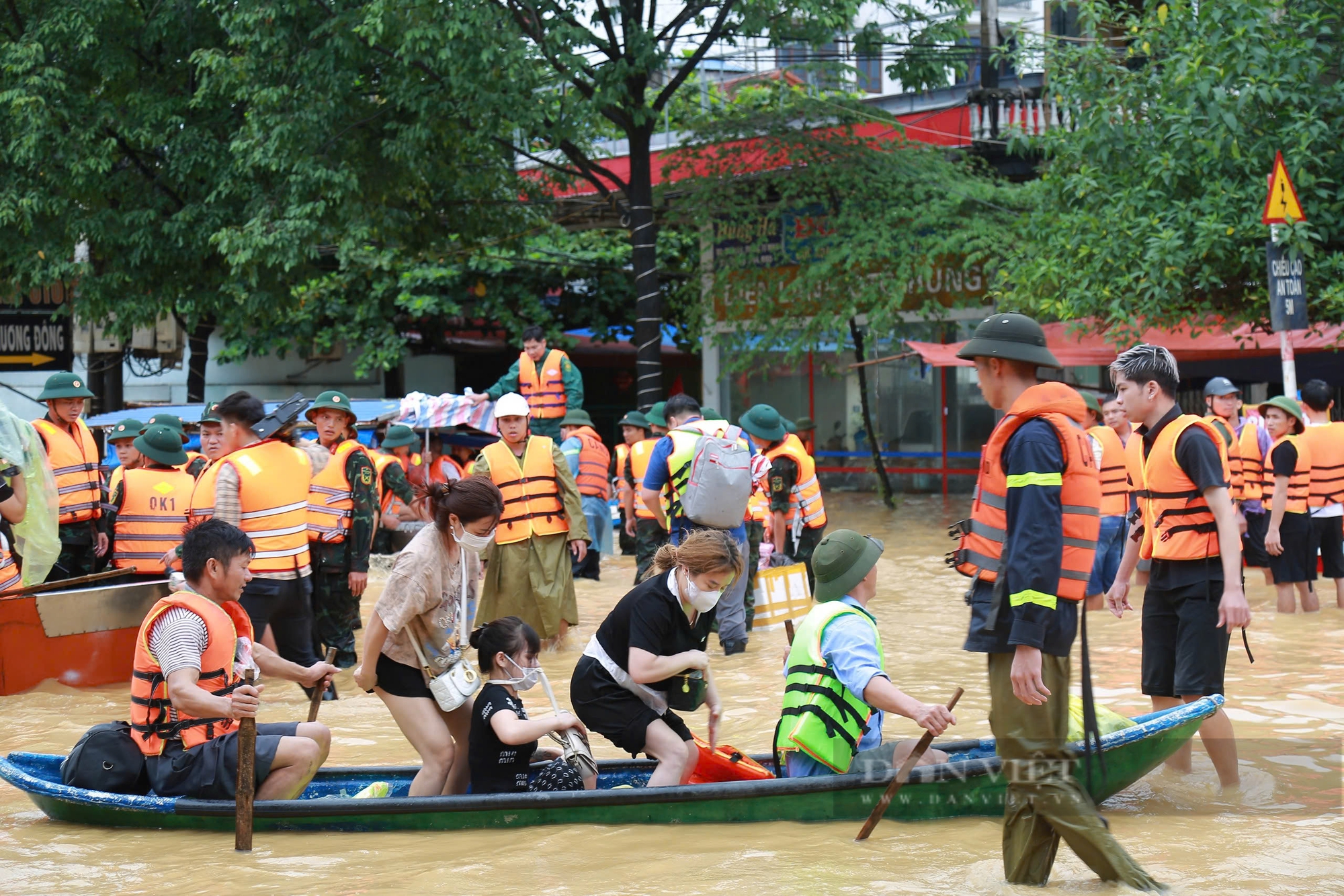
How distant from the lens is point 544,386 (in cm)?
1370

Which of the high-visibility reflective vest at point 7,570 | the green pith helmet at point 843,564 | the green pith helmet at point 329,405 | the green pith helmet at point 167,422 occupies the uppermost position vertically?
the green pith helmet at point 329,405

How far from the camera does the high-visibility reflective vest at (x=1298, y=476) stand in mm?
11062

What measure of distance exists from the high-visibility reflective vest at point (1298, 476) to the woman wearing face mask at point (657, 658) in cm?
698

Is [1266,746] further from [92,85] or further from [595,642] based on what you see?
[92,85]

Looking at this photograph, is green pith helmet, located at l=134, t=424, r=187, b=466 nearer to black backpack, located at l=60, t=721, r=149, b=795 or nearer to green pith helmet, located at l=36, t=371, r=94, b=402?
green pith helmet, located at l=36, t=371, r=94, b=402

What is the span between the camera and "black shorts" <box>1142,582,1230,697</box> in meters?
5.84

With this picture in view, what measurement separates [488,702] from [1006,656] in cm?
225

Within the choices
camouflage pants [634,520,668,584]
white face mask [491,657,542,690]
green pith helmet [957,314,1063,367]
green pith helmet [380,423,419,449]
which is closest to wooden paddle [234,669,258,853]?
white face mask [491,657,542,690]

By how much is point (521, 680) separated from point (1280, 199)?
309 inches

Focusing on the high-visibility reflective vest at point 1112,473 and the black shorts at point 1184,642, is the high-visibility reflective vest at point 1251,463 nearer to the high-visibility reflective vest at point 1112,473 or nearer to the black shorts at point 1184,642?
the high-visibility reflective vest at point 1112,473

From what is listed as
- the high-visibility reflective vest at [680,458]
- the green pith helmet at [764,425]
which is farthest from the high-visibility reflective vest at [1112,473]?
the high-visibility reflective vest at [680,458]

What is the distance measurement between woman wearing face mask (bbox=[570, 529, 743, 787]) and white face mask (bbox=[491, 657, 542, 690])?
190mm

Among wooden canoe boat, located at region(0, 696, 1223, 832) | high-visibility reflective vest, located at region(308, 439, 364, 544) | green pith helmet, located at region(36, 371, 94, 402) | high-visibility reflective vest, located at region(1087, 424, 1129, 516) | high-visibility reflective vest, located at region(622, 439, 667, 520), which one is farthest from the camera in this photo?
high-visibility reflective vest, located at region(622, 439, 667, 520)

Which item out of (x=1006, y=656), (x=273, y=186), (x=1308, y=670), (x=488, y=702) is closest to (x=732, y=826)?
(x=488, y=702)
